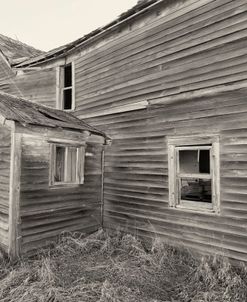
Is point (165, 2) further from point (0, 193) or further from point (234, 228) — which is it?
point (0, 193)

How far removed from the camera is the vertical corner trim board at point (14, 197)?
6250 mm

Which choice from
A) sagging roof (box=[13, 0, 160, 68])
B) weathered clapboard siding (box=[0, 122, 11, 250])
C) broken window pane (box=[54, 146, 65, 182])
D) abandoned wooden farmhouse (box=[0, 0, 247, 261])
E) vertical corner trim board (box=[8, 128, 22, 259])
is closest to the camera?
abandoned wooden farmhouse (box=[0, 0, 247, 261])

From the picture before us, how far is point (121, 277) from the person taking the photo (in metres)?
5.40

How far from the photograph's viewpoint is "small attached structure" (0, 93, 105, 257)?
6320 millimetres

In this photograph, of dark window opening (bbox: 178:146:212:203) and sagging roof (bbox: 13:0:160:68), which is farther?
dark window opening (bbox: 178:146:212:203)

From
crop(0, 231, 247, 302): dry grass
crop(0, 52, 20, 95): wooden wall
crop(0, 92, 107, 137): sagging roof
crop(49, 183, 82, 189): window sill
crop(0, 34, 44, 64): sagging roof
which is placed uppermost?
crop(0, 34, 44, 64): sagging roof

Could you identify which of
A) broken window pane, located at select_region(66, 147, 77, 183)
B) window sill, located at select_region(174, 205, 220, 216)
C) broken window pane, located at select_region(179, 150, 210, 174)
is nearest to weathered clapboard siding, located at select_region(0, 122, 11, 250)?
broken window pane, located at select_region(66, 147, 77, 183)

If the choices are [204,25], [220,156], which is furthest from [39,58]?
[220,156]

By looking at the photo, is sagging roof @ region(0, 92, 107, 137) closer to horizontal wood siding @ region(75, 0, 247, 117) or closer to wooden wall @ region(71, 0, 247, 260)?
wooden wall @ region(71, 0, 247, 260)

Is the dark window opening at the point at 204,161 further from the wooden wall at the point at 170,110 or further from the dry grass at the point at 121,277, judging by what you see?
the dry grass at the point at 121,277

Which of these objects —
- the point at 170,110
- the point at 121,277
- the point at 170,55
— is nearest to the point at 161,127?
the point at 170,110

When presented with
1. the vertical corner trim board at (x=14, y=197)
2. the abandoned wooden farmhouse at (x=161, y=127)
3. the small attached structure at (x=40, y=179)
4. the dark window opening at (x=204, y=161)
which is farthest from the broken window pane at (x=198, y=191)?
the vertical corner trim board at (x=14, y=197)

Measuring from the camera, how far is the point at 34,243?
6680 millimetres

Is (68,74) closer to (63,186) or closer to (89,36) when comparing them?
(89,36)
